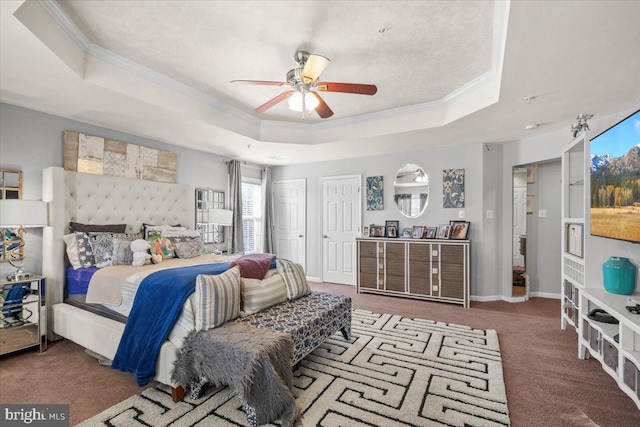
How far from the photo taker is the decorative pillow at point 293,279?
2852 millimetres

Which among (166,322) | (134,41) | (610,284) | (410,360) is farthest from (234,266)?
(610,284)

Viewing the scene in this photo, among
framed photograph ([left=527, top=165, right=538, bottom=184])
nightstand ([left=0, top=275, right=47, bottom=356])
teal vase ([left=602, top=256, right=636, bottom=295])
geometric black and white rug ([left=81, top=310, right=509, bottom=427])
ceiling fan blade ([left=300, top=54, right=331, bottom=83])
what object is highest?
ceiling fan blade ([left=300, top=54, right=331, bottom=83])

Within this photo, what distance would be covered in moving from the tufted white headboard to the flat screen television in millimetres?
4742

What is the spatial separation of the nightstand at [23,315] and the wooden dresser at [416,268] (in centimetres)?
395

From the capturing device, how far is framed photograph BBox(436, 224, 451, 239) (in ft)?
15.2

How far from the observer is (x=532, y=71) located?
237 centimetres

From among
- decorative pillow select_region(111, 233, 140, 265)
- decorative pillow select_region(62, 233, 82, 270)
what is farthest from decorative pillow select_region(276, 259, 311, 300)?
decorative pillow select_region(62, 233, 82, 270)

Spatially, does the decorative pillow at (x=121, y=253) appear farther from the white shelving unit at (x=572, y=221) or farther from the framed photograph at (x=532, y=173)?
the framed photograph at (x=532, y=173)

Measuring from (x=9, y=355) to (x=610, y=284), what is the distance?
205 inches

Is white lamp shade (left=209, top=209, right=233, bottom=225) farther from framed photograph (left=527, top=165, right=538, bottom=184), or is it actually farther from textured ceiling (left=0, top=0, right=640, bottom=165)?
framed photograph (left=527, top=165, right=538, bottom=184)

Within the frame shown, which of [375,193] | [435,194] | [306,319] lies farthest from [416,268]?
[306,319]

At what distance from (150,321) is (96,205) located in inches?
80.9

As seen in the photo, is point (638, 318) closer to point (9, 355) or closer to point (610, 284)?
point (610, 284)

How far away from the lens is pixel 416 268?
4.64 m
